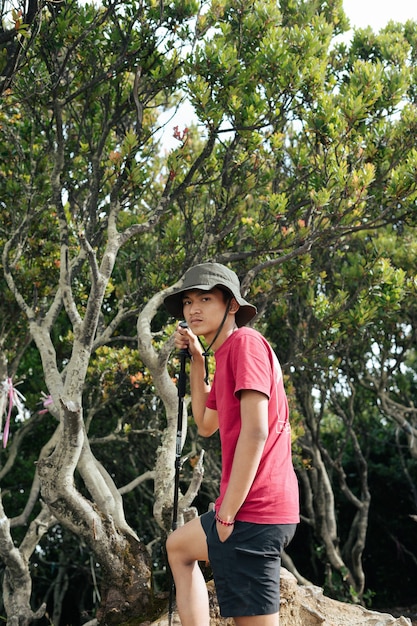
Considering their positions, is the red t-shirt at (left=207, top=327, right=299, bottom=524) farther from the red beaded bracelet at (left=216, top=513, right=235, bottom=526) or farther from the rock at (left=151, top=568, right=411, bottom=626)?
the rock at (left=151, top=568, right=411, bottom=626)

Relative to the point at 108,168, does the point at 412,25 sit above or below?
above

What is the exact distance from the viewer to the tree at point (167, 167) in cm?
664

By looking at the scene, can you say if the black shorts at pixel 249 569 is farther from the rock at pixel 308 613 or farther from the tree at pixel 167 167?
the tree at pixel 167 167

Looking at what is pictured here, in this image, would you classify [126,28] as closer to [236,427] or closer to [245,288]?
[245,288]

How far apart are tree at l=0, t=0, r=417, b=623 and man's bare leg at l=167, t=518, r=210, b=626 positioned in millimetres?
2523

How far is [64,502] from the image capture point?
247 inches

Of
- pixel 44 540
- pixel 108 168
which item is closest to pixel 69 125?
pixel 108 168

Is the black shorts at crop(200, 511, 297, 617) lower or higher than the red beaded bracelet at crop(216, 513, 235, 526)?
lower

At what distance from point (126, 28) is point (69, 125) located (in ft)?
5.25

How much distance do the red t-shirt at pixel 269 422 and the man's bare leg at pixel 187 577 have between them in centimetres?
27

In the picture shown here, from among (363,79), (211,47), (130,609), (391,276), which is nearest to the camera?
(130,609)

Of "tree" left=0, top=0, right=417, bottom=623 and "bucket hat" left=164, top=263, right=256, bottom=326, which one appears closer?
"bucket hat" left=164, top=263, right=256, bottom=326

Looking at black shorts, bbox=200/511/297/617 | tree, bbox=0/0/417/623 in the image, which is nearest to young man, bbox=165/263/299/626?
black shorts, bbox=200/511/297/617

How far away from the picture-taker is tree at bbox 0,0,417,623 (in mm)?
6637
